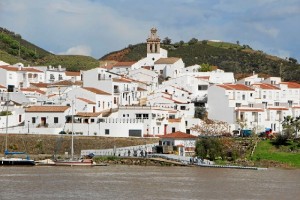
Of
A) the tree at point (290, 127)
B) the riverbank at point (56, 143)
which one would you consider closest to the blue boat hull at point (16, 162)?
the riverbank at point (56, 143)

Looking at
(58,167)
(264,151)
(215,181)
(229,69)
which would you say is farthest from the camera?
(229,69)

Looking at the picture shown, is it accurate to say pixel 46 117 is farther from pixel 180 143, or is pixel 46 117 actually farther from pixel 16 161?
pixel 16 161

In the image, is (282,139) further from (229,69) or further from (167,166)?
(229,69)

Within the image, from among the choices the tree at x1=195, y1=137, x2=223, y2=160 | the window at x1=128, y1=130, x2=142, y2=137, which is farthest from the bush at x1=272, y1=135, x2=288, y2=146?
the window at x1=128, y1=130, x2=142, y2=137

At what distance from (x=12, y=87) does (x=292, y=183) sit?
191 feet

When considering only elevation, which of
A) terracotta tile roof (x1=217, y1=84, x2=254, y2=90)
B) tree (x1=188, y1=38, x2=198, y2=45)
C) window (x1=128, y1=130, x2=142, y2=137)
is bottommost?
window (x1=128, y1=130, x2=142, y2=137)

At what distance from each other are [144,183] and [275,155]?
88.6 feet

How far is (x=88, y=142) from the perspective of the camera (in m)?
84.8

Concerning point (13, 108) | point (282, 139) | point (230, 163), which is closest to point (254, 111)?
point (282, 139)

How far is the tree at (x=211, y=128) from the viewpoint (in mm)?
91562

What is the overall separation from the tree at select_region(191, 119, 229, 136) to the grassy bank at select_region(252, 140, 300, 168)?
7.39 meters

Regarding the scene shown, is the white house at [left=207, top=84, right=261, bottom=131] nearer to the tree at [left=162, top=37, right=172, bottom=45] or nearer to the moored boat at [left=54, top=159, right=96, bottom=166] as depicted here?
the moored boat at [left=54, top=159, right=96, bottom=166]

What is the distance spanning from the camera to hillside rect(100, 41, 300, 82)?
15512 cm

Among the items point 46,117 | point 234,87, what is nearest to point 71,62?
point 234,87
